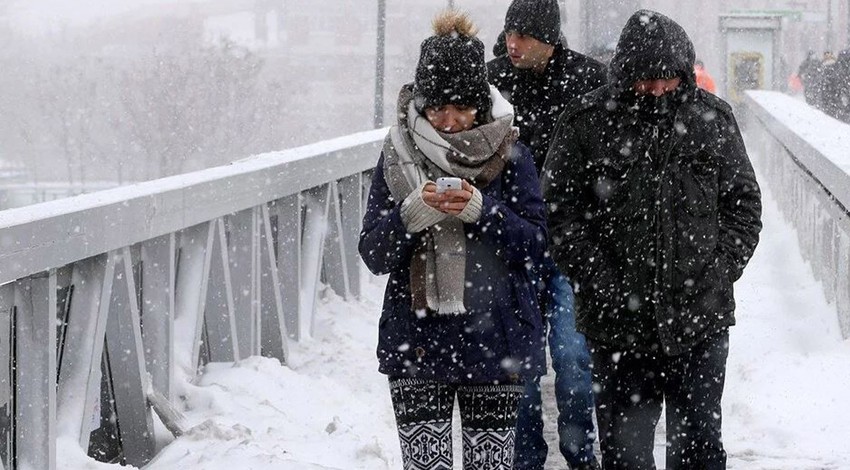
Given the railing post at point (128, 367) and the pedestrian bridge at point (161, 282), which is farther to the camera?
the railing post at point (128, 367)

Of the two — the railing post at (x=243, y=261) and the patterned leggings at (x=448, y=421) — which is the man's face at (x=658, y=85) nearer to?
the patterned leggings at (x=448, y=421)

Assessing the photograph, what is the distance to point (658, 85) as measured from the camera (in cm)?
407

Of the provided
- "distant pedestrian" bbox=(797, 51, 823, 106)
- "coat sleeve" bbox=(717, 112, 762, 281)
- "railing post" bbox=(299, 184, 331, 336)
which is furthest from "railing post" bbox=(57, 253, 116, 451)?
"distant pedestrian" bbox=(797, 51, 823, 106)

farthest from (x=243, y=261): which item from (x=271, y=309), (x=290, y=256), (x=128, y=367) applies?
(x=128, y=367)

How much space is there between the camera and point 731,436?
6219 mm

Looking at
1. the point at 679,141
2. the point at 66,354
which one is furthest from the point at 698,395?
the point at 66,354

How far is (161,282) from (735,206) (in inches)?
91.3

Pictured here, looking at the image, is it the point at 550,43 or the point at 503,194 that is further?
the point at 550,43

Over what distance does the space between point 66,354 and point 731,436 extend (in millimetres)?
2918

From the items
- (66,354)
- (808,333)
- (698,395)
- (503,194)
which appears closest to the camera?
(503,194)

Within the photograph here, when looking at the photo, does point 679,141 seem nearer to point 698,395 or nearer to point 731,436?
point 698,395

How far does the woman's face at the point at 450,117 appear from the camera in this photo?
3.76 meters

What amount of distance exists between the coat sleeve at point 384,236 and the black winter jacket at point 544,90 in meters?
1.58

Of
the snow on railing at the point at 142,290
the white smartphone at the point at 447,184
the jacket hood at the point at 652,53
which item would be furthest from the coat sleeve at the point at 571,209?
the snow on railing at the point at 142,290
